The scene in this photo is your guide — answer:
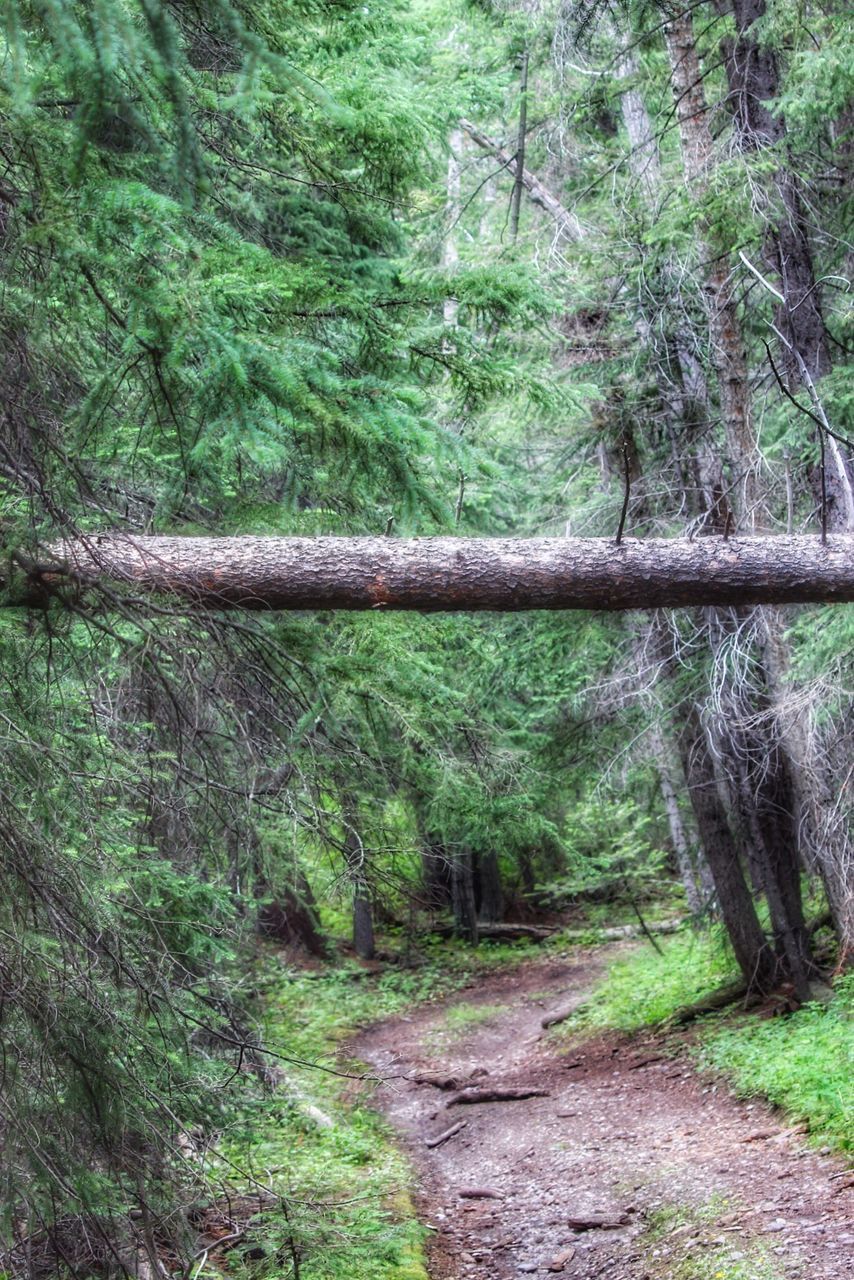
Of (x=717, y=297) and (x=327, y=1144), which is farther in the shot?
(x=717, y=297)

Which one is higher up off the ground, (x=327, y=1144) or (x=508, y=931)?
(x=327, y=1144)

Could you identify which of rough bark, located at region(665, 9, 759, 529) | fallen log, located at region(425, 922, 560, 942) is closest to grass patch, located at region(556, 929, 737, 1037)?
fallen log, located at region(425, 922, 560, 942)

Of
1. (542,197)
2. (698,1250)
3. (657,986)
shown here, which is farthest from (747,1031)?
(542,197)

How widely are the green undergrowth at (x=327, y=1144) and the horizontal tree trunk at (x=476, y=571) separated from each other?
188cm

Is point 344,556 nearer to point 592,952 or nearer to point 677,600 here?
point 677,600

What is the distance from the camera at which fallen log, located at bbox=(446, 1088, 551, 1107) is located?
10.8 meters

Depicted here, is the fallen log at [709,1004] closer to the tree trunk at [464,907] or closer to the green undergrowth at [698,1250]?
the green undergrowth at [698,1250]

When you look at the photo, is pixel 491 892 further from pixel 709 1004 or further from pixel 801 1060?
pixel 801 1060

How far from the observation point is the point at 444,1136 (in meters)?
9.74

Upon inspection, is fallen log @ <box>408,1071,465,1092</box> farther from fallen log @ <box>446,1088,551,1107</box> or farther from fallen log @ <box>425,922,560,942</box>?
fallen log @ <box>425,922,560,942</box>

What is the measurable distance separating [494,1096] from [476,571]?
795 centimetres

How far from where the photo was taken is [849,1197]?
6340 mm

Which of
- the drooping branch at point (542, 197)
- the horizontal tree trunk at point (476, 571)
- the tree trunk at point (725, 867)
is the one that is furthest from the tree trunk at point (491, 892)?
the horizontal tree trunk at point (476, 571)

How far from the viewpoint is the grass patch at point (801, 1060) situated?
763cm
